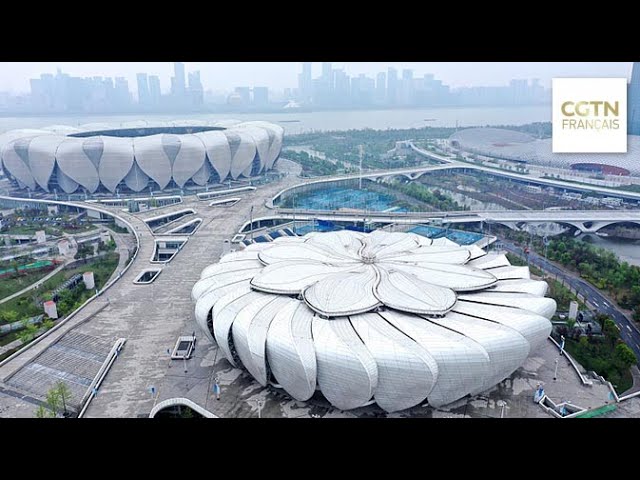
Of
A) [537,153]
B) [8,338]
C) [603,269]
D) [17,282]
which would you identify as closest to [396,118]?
[537,153]

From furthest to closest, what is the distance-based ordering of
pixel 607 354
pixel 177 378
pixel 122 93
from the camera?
pixel 122 93 → pixel 607 354 → pixel 177 378

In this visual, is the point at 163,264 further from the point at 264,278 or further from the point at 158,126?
the point at 158,126

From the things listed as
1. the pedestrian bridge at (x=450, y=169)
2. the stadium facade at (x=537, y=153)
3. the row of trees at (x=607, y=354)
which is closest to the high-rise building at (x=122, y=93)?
the pedestrian bridge at (x=450, y=169)

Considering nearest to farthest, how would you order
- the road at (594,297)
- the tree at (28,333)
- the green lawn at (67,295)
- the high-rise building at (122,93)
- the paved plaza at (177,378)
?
the paved plaza at (177,378), the tree at (28,333), the road at (594,297), the green lawn at (67,295), the high-rise building at (122,93)

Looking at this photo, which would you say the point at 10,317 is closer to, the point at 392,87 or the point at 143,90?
the point at 143,90

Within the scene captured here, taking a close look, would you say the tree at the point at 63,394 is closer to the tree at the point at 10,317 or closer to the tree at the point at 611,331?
the tree at the point at 10,317

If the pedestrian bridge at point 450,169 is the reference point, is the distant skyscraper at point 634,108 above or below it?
above

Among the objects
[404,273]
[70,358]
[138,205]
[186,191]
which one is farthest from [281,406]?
[186,191]
